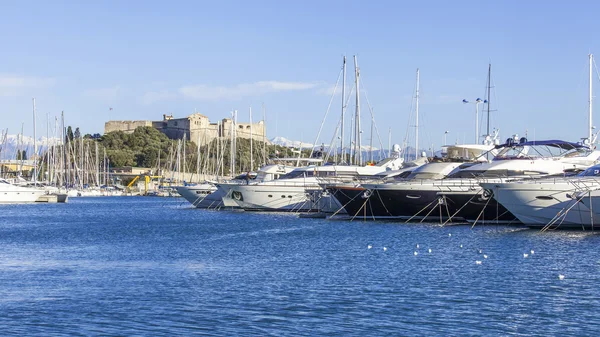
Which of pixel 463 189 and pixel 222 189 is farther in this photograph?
pixel 222 189

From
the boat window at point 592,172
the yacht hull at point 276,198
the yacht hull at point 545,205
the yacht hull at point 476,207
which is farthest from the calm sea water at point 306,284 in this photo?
the yacht hull at point 276,198

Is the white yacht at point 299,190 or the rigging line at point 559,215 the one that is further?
the white yacht at point 299,190

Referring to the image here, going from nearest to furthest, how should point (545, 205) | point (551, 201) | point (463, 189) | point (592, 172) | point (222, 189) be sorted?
point (551, 201) < point (545, 205) < point (592, 172) < point (463, 189) < point (222, 189)

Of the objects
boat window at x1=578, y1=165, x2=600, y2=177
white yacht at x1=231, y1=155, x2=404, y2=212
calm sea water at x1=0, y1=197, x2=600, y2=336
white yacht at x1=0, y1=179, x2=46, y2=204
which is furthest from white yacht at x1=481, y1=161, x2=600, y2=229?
white yacht at x1=0, y1=179, x2=46, y2=204

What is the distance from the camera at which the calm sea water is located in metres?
20.6

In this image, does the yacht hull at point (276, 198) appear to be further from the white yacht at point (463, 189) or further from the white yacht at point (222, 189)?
the white yacht at point (463, 189)

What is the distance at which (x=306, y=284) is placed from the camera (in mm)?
26562

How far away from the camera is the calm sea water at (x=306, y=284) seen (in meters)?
20.6

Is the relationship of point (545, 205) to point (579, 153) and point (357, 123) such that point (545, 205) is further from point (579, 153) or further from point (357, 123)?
point (357, 123)

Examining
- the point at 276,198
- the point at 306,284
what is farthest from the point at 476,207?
the point at 306,284

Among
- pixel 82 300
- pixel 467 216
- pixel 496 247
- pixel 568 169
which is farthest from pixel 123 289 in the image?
pixel 568 169

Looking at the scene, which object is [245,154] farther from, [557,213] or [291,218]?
[557,213]

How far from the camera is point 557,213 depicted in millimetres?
40938

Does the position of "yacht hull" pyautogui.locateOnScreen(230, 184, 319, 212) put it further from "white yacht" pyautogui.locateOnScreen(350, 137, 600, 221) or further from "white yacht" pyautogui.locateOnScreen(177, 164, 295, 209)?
"white yacht" pyautogui.locateOnScreen(350, 137, 600, 221)
